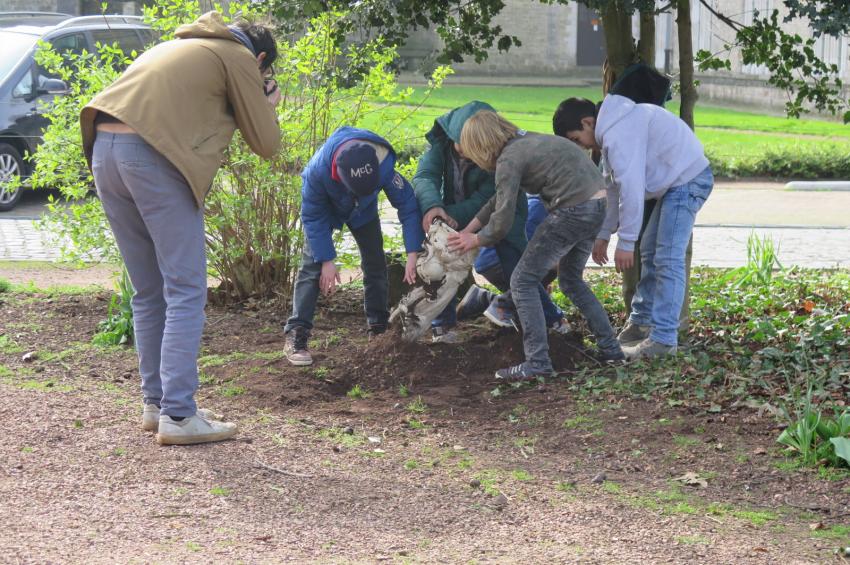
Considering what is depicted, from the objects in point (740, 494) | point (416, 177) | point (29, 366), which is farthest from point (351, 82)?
point (740, 494)

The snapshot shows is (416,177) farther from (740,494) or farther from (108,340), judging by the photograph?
(740,494)

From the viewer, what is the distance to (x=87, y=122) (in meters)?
4.39

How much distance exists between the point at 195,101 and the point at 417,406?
1.85 metres

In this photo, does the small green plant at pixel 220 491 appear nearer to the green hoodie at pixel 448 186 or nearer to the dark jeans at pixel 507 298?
the green hoodie at pixel 448 186

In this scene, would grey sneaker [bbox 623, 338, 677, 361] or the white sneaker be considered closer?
the white sneaker

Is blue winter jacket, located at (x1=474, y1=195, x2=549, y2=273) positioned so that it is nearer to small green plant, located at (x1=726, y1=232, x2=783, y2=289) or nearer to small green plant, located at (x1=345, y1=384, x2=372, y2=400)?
small green plant, located at (x1=345, y1=384, x2=372, y2=400)

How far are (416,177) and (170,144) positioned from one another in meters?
2.21

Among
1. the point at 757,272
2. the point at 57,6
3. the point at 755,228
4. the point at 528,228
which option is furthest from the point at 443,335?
the point at 57,6

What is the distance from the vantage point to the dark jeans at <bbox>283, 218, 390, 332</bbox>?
6117 mm

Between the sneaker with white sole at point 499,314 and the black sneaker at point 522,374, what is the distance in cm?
73

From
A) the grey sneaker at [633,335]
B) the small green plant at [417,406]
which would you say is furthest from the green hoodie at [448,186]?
the small green plant at [417,406]

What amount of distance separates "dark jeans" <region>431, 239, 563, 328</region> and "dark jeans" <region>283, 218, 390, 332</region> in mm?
337

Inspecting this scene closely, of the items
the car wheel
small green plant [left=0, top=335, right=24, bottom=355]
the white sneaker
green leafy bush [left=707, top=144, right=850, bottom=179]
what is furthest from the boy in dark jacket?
green leafy bush [left=707, top=144, right=850, bottom=179]

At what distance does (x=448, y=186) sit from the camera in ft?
21.0
